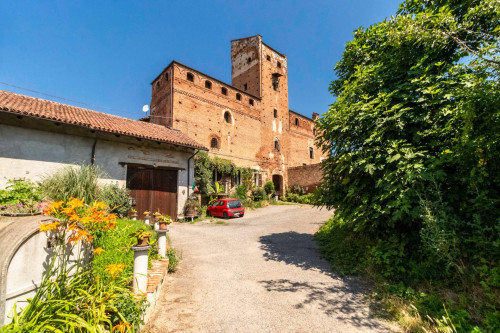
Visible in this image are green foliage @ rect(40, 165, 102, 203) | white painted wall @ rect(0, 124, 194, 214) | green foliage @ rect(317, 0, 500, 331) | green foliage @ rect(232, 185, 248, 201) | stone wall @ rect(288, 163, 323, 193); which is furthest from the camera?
stone wall @ rect(288, 163, 323, 193)

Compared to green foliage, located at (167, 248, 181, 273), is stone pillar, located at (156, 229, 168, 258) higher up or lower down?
higher up

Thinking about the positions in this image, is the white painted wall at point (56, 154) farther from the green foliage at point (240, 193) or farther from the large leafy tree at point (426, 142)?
the large leafy tree at point (426, 142)

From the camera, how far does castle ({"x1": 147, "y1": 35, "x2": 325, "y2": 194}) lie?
1645 cm

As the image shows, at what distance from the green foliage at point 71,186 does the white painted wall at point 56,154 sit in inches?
82.7

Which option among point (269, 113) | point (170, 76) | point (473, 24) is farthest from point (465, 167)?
point (269, 113)

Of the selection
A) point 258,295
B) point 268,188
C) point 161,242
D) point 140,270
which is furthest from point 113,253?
point 268,188

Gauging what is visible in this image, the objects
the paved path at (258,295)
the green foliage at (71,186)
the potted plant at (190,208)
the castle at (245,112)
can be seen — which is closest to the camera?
the paved path at (258,295)

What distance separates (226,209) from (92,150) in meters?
7.28

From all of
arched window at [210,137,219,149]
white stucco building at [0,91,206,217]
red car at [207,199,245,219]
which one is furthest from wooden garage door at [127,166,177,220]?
arched window at [210,137,219,149]

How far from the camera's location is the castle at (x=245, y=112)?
16.5 meters

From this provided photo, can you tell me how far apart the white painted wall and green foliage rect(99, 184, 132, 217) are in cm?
50

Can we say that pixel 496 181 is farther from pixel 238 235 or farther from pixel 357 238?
pixel 238 235

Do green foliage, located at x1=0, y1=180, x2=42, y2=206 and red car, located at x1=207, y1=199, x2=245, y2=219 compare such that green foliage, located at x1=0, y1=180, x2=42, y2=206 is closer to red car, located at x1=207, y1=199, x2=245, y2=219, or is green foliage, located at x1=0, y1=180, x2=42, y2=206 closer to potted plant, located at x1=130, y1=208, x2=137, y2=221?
potted plant, located at x1=130, y1=208, x2=137, y2=221

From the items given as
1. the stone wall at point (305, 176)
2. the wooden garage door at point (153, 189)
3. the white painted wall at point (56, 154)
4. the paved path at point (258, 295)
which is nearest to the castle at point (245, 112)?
the stone wall at point (305, 176)
